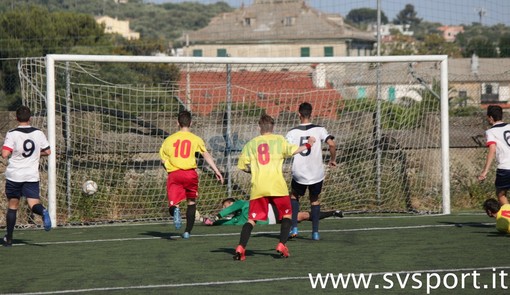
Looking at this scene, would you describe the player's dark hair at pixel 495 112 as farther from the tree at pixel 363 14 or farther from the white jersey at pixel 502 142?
the tree at pixel 363 14

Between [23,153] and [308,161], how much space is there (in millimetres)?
3740

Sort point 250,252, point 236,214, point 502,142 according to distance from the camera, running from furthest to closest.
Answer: point 236,214 < point 502,142 < point 250,252

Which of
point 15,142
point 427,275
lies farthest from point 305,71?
point 427,275

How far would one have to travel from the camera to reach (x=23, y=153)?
12.8 m

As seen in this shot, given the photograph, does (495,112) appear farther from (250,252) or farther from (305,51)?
(305,51)

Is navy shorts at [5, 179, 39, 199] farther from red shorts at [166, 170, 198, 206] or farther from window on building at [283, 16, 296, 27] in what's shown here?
window on building at [283, 16, 296, 27]

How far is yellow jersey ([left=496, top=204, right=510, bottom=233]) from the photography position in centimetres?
1296

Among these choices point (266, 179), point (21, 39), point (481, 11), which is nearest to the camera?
point (266, 179)

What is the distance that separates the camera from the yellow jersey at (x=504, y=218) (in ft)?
42.5

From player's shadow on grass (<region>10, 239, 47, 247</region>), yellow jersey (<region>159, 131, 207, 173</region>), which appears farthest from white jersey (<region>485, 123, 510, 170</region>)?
player's shadow on grass (<region>10, 239, 47, 247</region>)

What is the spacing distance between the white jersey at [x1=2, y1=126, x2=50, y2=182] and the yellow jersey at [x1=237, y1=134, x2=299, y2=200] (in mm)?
3069

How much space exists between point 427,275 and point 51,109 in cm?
761

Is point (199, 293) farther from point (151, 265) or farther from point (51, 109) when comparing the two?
point (51, 109)

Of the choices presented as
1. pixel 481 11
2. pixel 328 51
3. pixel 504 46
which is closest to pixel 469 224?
pixel 481 11
